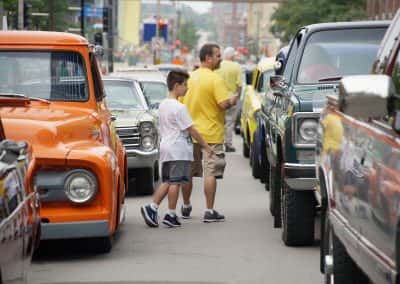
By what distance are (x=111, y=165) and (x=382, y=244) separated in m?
5.07

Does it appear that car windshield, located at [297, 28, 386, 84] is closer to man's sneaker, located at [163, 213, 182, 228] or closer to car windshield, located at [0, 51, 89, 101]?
car windshield, located at [0, 51, 89, 101]

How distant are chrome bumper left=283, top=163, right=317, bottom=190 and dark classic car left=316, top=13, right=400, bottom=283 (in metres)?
2.37

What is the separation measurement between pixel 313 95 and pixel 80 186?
7.64ft

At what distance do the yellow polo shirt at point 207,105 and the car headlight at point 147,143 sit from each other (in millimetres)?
2757

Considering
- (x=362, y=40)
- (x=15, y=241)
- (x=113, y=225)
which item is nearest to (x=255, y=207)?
(x=362, y=40)

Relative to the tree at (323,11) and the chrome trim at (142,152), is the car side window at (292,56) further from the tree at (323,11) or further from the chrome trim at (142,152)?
the tree at (323,11)

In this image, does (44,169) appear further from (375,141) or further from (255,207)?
(255,207)

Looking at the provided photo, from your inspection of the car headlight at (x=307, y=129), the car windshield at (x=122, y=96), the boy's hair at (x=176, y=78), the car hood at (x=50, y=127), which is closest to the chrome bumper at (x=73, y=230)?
the car hood at (x=50, y=127)

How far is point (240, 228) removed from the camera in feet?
44.9

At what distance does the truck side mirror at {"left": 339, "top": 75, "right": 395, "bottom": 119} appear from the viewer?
6102 mm

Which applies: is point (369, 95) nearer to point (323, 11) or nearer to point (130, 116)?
point (130, 116)

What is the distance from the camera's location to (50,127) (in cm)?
1091

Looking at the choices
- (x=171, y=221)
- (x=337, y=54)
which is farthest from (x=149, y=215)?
(x=337, y=54)

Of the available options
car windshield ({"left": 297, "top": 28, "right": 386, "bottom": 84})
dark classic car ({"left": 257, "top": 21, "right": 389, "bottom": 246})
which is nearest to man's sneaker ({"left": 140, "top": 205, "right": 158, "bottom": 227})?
dark classic car ({"left": 257, "top": 21, "right": 389, "bottom": 246})
